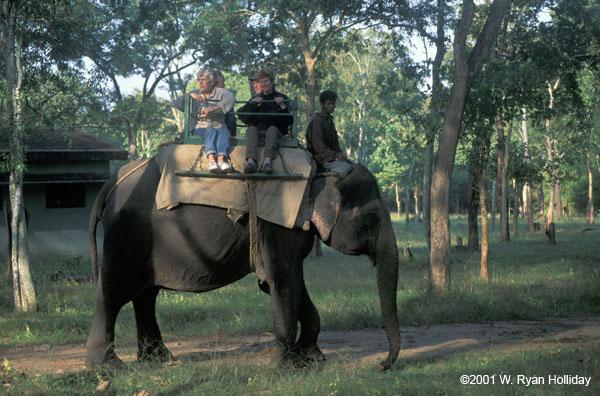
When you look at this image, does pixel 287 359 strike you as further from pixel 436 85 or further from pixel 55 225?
pixel 55 225

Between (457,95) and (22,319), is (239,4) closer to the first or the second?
(457,95)

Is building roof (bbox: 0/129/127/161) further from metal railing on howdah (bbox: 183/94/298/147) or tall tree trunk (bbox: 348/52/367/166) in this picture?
tall tree trunk (bbox: 348/52/367/166)

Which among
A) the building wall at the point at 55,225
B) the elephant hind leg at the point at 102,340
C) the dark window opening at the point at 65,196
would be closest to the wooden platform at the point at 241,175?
the elephant hind leg at the point at 102,340

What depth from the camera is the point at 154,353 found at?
752 centimetres

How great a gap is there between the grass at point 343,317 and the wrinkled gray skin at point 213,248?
1.79 ft

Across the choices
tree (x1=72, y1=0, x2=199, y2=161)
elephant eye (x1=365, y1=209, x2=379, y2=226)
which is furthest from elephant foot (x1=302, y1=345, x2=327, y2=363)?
tree (x1=72, y1=0, x2=199, y2=161)

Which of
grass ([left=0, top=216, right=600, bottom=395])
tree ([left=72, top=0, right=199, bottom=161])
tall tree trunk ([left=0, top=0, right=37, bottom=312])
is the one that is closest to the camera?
grass ([left=0, top=216, right=600, bottom=395])

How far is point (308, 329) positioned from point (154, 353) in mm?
1786

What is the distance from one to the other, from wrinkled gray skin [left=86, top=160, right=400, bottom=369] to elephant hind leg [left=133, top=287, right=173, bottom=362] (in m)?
0.11

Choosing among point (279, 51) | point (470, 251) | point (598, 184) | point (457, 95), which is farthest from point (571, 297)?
point (598, 184)

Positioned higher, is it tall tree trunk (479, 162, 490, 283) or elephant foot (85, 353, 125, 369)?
tall tree trunk (479, 162, 490, 283)

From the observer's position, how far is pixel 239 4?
94.3 feet

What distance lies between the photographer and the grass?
617cm

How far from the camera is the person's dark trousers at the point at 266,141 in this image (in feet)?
22.9
